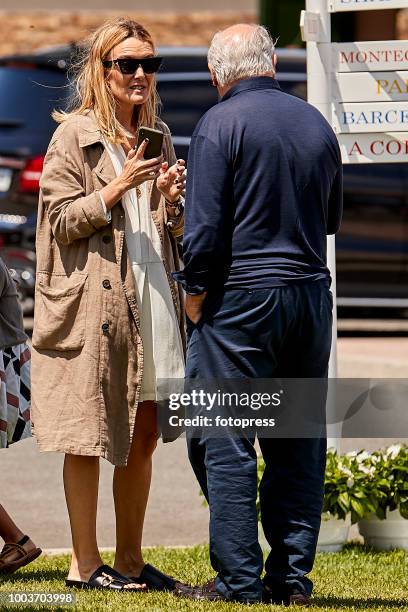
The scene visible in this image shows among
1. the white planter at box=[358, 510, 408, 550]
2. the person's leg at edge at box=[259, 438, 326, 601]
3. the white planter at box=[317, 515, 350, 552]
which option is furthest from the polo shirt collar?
the white planter at box=[358, 510, 408, 550]

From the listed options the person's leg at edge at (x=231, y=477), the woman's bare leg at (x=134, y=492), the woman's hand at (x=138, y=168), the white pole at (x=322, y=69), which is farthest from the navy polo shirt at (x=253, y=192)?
the white pole at (x=322, y=69)

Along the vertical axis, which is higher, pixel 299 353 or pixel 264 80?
pixel 264 80

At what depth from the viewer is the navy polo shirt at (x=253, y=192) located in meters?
4.57

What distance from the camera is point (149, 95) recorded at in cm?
519

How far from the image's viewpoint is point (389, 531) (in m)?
6.28

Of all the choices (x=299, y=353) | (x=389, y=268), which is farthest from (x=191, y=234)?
(x=389, y=268)

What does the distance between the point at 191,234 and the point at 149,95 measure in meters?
0.78

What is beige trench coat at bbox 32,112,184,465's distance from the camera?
5008 mm

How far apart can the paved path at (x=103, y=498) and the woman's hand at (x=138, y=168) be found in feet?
6.92

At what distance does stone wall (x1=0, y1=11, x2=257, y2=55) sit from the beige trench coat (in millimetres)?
15373

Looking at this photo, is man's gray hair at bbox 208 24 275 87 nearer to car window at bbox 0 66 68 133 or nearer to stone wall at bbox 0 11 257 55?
car window at bbox 0 66 68 133

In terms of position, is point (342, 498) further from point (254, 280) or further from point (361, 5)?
point (361, 5)

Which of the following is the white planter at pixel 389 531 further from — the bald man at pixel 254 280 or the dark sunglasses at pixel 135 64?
the dark sunglasses at pixel 135 64

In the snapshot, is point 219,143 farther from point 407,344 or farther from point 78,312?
point 407,344
